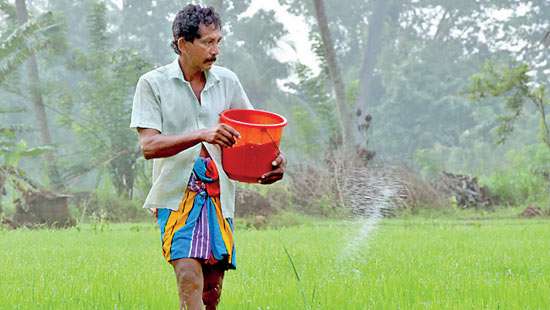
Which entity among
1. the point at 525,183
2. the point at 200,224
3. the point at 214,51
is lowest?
the point at 525,183

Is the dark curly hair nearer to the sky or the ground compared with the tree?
nearer to the sky

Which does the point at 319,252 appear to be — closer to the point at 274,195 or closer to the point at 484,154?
the point at 274,195

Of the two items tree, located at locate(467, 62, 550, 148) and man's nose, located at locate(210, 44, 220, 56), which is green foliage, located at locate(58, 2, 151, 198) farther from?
man's nose, located at locate(210, 44, 220, 56)

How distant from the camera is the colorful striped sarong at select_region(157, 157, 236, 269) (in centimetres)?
374

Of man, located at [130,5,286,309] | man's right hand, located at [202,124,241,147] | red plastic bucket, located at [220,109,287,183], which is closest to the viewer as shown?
man's right hand, located at [202,124,241,147]

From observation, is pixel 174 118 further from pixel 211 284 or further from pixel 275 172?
pixel 211 284

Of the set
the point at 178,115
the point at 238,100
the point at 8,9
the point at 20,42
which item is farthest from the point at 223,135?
the point at 8,9

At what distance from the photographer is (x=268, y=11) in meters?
35.7

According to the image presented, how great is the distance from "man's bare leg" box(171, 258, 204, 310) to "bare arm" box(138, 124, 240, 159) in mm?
468

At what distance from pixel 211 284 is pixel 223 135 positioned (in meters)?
0.93

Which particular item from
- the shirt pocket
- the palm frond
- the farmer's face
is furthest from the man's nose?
the palm frond

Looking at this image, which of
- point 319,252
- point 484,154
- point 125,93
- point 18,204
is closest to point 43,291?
point 319,252

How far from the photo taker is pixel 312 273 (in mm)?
6508

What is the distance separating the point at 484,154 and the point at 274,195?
18.7 meters
